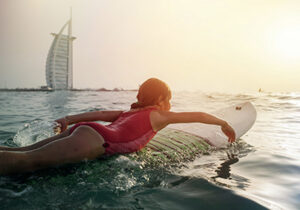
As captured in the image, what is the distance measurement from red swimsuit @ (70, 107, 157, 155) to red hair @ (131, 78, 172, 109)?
0.12m

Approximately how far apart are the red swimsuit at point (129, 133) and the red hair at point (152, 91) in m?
0.12

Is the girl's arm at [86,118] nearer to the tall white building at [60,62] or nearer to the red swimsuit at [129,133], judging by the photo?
the red swimsuit at [129,133]

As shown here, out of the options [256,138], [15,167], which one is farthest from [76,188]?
[256,138]

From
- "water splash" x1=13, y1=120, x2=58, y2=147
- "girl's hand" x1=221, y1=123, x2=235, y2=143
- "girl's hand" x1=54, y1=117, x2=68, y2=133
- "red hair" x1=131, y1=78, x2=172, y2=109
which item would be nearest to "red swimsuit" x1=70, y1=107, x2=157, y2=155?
"red hair" x1=131, y1=78, x2=172, y2=109

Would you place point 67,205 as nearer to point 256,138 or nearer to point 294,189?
point 294,189

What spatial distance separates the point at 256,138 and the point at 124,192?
4.26 metres

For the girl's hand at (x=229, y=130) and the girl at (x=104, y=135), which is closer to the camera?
the girl at (x=104, y=135)

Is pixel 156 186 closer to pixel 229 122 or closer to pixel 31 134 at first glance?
pixel 31 134

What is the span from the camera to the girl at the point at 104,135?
2420 millimetres

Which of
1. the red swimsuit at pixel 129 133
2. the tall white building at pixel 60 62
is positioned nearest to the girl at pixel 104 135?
the red swimsuit at pixel 129 133

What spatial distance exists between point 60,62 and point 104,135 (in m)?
108

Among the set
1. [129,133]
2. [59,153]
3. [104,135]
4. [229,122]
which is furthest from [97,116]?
[229,122]

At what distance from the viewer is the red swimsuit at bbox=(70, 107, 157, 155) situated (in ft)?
9.42

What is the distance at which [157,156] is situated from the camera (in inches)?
135
